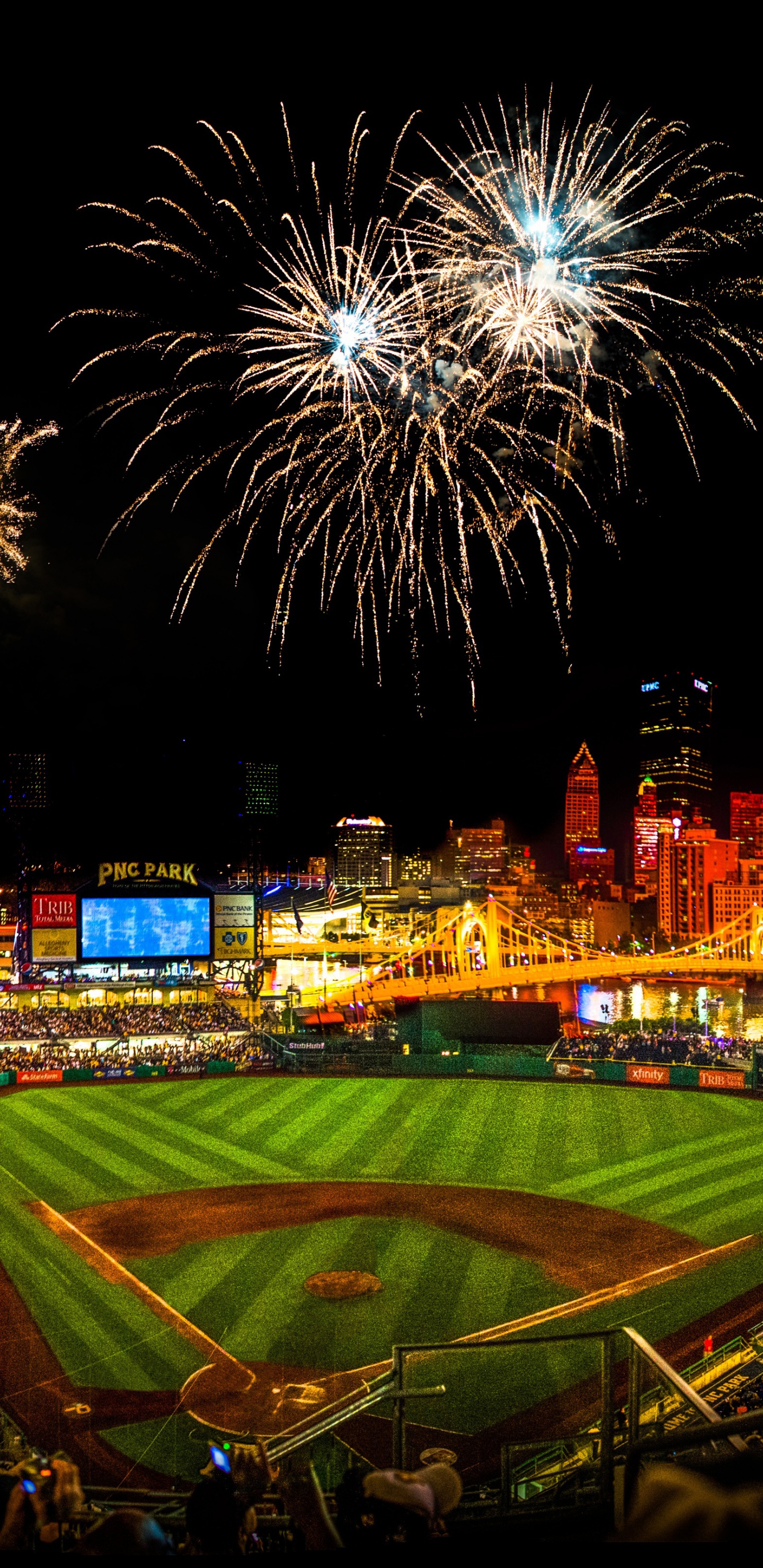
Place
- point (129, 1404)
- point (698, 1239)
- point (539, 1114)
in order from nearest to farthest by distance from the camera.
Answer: point (129, 1404), point (698, 1239), point (539, 1114)

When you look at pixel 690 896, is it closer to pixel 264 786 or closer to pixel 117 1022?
pixel 264 786

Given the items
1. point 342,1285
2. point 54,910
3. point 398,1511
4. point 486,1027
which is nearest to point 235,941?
point 54,910

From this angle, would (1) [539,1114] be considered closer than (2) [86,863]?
Yes

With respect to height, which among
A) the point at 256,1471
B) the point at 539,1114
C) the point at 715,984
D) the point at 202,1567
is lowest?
the point at 715,984

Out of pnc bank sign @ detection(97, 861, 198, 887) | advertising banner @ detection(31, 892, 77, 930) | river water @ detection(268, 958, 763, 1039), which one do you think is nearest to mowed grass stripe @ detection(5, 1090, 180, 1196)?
advertising banner @ detection(31, 892, 77, 930)

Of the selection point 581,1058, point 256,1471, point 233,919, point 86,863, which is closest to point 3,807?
point 86,863

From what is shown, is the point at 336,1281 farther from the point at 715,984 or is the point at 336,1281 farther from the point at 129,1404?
the point at 715,984

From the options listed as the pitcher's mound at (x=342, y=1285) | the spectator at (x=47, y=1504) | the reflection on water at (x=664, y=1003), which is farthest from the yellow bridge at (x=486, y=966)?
the spectator at (x=47, y=1504)

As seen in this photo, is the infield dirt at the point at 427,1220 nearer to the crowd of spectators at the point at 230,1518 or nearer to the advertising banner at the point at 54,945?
the crowd of spectators at the point at 230,1518
